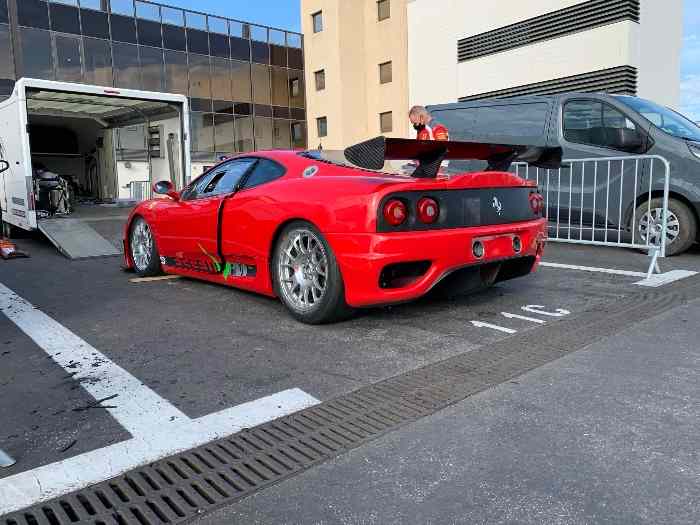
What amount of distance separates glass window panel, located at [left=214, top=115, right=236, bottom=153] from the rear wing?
26.0m

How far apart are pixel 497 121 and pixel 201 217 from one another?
5076mm

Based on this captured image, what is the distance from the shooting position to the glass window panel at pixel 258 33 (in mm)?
30328

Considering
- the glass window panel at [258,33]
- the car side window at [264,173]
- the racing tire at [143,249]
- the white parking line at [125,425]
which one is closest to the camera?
the white parking line at [125,425]

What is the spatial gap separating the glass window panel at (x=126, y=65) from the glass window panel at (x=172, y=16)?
217 cm

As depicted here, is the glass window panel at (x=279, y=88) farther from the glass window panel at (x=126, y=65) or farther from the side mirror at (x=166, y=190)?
the side mirror at (x=166, y=190)

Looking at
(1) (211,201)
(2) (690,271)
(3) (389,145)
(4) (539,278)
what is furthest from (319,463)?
(2) (690,271)

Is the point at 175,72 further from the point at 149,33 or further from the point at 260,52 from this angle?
the point at 260,52

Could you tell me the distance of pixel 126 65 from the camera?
25828 mm

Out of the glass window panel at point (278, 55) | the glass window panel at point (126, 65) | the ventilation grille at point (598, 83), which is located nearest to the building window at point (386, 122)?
the glass window panel at point (278, 55)

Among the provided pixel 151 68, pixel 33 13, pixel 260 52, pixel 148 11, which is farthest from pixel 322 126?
pixel 33 13

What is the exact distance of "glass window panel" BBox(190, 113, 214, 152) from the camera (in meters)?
28.0

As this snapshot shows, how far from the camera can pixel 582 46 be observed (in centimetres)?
1898

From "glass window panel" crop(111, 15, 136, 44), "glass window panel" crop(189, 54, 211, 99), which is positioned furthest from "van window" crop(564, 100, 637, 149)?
"glass window panel" crop(189, 54, 211, 99)

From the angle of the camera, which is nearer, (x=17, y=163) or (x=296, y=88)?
(x=17, y=163)
